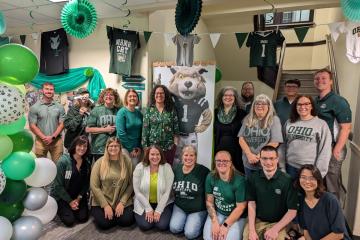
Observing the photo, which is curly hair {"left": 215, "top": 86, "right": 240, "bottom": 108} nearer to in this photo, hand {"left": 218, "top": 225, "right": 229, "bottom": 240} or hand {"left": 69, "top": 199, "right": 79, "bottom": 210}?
hand {"left": 218, "top": 225, "right": 229, "bottom": 240}

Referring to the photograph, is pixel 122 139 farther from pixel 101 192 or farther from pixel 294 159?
pixel 294 159

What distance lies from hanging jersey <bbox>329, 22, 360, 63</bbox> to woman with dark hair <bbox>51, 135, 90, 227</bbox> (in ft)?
8.86

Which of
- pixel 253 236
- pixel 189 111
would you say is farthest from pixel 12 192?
pixel 189 111

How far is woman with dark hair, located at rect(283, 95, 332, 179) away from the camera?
2268 mm

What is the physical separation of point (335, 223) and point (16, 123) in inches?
93.0

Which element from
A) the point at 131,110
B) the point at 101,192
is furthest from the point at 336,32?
the point at 101,192

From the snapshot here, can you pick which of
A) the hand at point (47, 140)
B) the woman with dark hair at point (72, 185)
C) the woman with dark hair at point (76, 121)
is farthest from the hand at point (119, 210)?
the hand at point (47, 140)

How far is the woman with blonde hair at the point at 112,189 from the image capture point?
2641 mm

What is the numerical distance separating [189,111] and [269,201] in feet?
5.16

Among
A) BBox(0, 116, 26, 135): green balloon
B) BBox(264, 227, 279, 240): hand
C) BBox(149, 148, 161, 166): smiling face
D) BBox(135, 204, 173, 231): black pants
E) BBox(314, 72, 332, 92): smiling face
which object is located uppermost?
BBox(314, 72, 332, 92): smiling face

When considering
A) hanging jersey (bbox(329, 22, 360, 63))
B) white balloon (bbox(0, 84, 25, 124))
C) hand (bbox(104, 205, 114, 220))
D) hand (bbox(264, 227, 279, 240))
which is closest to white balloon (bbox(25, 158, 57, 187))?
white balloon (bbox(0, 84, 25, 124))

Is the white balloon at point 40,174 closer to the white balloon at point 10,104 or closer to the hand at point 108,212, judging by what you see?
the white balloon at point 10,104

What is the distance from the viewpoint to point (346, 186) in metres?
3.10

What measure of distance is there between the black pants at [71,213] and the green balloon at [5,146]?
3.76 ft
